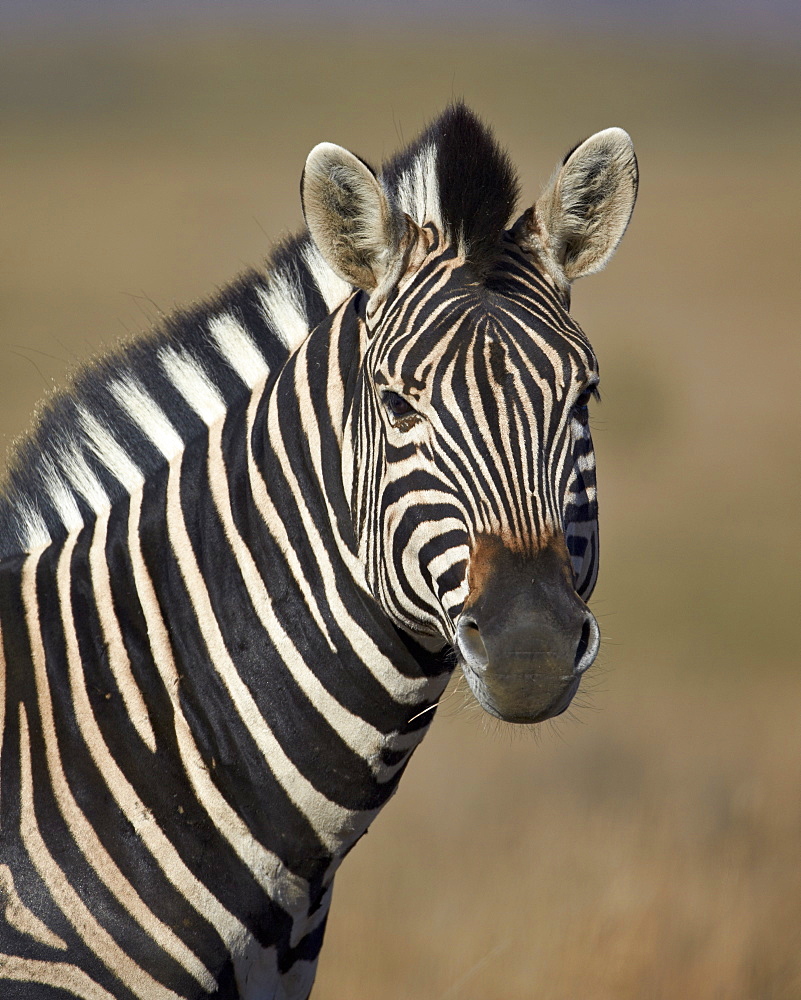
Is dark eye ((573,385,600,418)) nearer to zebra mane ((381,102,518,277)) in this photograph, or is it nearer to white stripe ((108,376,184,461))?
zebra mane ((381,102,518,277))

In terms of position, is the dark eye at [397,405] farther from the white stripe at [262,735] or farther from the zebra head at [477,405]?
the white stripe at [262,735]

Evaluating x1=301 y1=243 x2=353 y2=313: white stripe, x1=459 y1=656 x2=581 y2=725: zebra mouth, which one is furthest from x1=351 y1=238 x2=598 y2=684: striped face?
x1=301 y1=243 x2=353 y2=313: white stripe

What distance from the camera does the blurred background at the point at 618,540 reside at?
7746 millimetres

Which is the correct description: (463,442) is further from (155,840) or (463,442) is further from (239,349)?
(155,840)

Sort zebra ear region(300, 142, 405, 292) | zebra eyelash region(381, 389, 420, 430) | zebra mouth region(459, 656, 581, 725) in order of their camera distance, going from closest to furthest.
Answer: zebra mouth region(459, 656, 581, 725) → zebra eyelash region(381, 389, 420, 430) → zebra ear region(300, 142, 405, 292)

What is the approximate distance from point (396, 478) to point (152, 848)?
1.49 metres

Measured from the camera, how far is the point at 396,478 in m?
3.58

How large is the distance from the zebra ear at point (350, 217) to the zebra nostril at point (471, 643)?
1.31 metres

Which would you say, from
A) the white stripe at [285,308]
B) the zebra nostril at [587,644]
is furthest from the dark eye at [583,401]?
the white stripe at [285,308]

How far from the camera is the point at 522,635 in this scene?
3.24 m

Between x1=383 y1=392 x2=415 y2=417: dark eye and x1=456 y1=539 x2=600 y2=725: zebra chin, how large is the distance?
53 cm

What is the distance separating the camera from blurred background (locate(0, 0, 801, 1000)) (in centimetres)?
775

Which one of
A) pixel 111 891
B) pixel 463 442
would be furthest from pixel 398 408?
pixel 111 891

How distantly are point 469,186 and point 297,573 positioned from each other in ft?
4.89
